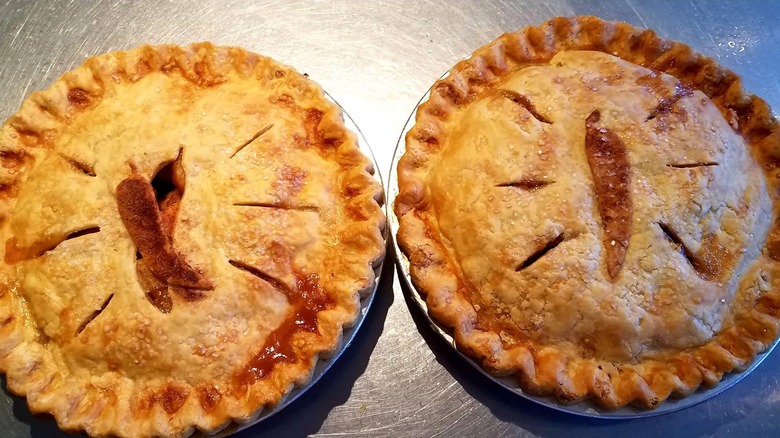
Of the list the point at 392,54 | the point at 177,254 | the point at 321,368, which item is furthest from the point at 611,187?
the point at 177,254

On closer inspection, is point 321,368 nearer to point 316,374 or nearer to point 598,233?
point 316,374

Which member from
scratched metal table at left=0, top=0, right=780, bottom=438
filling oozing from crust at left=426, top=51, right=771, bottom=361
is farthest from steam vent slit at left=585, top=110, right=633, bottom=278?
scratched metal table at left=0, top=0, right=780, bottom=438

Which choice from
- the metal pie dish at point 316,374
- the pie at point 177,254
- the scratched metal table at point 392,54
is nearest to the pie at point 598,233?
the metal pie dish at point 316,374

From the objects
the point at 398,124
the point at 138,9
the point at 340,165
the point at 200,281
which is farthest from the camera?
the point at 138,9

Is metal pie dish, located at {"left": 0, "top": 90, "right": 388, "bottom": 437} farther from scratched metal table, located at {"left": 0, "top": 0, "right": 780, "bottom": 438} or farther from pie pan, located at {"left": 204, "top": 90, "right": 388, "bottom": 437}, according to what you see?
scratched metal table, located at {"left": 0, "top": 0, "right": 780, "bottom": 438}

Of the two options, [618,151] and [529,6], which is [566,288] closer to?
[618,151]

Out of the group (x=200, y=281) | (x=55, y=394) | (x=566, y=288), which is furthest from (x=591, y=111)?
(x=55, y=394)

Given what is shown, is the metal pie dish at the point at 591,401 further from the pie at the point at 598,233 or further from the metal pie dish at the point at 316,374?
the metal pie dish at the point at 316,374
